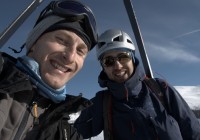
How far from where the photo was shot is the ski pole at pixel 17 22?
2.80m

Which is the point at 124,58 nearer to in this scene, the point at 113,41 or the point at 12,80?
the point at 113,41

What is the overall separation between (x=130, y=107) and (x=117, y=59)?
84 cm

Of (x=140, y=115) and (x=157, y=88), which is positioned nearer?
(x=140, y=115)

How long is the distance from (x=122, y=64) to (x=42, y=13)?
1.89 metres

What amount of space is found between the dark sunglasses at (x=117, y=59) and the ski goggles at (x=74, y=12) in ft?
4.90

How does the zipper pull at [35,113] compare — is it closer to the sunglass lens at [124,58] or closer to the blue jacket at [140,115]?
the blue jacket at [140,115]

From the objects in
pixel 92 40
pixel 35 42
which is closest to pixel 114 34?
pixel 92 40

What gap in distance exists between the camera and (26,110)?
7.30 ft

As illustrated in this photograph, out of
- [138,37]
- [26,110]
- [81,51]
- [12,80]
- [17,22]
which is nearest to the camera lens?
[12,80]

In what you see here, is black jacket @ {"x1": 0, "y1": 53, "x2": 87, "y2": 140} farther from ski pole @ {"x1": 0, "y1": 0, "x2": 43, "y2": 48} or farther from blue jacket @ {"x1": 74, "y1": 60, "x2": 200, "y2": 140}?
blue jacket @ {"x1": 74, "y1": 60, "x2": 200, "y2": 140}

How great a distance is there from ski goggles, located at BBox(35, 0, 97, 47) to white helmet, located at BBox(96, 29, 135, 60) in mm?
1613

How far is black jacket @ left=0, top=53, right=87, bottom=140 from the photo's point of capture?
206cm

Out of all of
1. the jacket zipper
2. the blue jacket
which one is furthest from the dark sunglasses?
the jacket zipper

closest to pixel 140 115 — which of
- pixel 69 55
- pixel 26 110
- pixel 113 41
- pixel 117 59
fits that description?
pixel 117 59
